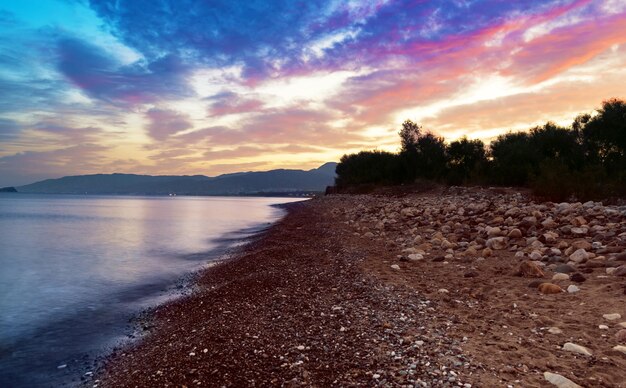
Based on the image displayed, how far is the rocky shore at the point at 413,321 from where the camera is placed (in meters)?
Answer: 4.23

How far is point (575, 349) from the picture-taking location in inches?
176

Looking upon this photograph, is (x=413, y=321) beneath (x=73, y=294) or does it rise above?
above

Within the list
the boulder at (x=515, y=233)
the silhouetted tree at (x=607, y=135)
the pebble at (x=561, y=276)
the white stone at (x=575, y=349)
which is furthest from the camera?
the silhouetted tree at (x=607, y=135)

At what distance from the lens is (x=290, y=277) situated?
9.64 metres

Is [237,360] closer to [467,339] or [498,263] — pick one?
[467,339]

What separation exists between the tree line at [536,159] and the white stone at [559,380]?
67.2 ft

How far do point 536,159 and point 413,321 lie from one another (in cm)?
3692

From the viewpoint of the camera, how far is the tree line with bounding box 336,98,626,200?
2198 centimetres

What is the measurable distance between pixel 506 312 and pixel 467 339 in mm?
1437

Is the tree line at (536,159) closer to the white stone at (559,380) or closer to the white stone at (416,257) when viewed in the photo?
the white stone at (416,257)

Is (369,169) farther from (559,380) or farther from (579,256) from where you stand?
(559,380)

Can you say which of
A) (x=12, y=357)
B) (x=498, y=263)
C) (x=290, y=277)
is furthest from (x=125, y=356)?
(x=498, y=263)

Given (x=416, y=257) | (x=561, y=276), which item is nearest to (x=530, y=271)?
(x=561, y=276)

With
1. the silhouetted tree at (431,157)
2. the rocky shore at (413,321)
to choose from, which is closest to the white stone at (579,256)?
the rocky shore at (413,321)
